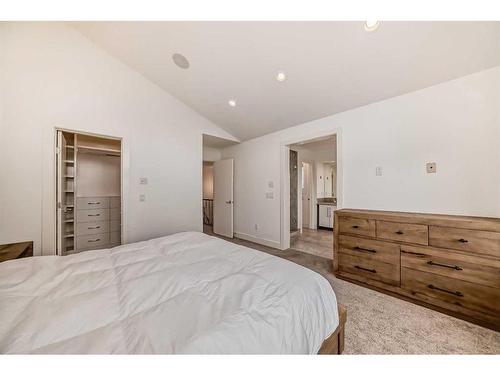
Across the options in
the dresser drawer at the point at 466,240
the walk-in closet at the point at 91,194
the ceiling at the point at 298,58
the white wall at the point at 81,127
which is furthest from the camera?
the walk-in closet at the point at 91,194

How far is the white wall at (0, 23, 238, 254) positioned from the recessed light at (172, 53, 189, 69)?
0.82m

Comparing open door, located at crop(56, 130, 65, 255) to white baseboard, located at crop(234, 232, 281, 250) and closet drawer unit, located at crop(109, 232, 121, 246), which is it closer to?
closet drawer unit, located at crop(109, 232, 121, 246)

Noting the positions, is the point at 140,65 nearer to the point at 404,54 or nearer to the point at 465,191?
the point at 404,54

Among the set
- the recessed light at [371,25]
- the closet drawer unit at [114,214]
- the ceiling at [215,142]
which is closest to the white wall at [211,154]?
the ceiling at [215,142]

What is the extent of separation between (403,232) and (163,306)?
224 centimetres

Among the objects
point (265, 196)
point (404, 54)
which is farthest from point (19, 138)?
point (404, 54)

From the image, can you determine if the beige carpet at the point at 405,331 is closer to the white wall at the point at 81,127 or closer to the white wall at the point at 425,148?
the white wall at the point at 425,148

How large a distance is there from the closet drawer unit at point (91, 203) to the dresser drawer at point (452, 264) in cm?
474

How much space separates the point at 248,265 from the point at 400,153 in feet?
7.48

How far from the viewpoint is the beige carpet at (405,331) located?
1.36 metres

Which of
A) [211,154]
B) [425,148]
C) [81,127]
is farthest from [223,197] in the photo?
[425,148]

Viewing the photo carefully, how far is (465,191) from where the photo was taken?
1919 mm

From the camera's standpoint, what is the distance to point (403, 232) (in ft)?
6.40
